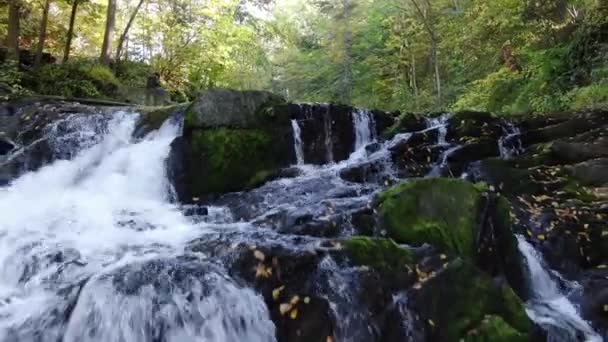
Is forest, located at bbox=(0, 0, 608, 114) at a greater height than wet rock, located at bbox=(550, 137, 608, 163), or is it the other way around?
forest, located at bbox=(0, 0, 608, 114)

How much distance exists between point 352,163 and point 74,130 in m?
4.84

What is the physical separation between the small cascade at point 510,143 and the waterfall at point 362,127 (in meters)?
2.39

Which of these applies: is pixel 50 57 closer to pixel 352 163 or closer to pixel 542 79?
pixel 352 163

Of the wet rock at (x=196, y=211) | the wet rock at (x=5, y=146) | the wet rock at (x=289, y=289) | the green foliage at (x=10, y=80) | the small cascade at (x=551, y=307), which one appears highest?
the green foliage at (x=10, y=80)

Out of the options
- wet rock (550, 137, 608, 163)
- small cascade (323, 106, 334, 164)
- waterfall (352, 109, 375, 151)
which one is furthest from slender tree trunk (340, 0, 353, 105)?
wet rock (550, 137, 608, 163)

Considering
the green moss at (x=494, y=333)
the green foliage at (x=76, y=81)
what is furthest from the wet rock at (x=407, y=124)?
the green foliage at (x=76, y=81)

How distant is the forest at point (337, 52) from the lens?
454 inches

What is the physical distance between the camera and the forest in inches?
454

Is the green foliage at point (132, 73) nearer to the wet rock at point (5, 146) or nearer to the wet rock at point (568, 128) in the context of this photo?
the wet rock at point (5, 146)

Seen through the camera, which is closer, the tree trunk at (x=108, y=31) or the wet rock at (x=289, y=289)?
the wet rock at (x=289, y=289)

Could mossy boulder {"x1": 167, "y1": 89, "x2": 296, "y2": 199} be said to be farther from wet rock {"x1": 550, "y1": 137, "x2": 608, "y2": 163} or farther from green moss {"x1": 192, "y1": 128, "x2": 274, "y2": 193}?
wet rock {"x1": 550, "y1": 137, "x2": 608, "y2": 163}

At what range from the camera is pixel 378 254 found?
4523mm

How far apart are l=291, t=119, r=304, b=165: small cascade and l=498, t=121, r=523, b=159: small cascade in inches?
142

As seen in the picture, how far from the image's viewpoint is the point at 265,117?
9.11m
